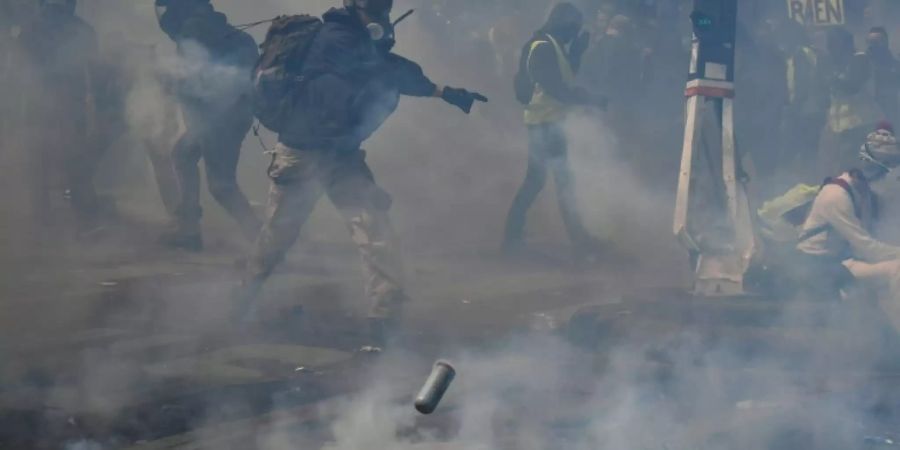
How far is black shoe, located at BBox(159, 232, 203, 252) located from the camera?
9477 mm

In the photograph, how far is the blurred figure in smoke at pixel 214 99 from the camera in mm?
8742

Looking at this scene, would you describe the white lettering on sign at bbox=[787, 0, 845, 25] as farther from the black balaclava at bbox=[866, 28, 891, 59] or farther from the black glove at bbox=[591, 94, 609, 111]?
the black glove at bbox=[591, 94, 609, 111]

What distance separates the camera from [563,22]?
30.9 ft

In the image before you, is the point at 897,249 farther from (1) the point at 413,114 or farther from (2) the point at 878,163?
(1) the point at 413,114

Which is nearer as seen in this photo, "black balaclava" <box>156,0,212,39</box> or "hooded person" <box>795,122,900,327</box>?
"hooded person" <box>795,122,900,327</box>

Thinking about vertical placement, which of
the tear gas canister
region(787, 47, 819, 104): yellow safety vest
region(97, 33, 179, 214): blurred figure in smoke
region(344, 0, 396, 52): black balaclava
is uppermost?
region(344, 0, 396, 52): black balaclava

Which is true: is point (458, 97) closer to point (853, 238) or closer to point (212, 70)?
point (853, 238)

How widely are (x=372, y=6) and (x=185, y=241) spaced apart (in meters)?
3.61

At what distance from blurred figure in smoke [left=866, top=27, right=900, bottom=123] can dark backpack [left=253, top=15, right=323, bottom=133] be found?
749cm

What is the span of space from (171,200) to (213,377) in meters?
4.69

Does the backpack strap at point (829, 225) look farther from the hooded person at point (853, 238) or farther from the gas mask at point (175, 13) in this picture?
the gas mask at point (175, 13)

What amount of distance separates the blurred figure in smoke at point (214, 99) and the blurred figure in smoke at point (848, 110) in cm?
593

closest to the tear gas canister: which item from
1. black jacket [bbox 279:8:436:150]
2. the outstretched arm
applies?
black jacket [bbox 279:8:436:150]

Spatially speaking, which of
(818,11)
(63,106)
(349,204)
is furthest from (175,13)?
(818,11)
